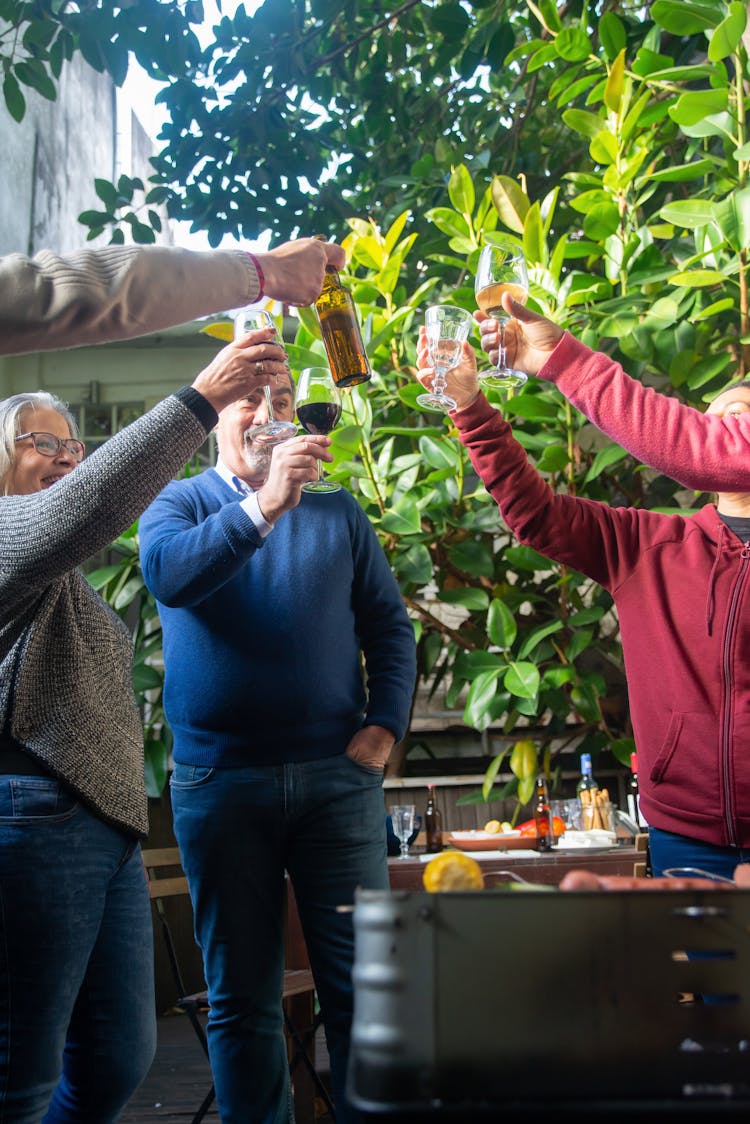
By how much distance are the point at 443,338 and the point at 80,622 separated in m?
0.71

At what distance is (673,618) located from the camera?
171cm

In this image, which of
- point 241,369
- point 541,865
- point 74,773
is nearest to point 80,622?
point 74,773

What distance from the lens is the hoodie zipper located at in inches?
60.7

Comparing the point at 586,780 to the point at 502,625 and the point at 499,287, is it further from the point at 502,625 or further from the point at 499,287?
the point at 499,287

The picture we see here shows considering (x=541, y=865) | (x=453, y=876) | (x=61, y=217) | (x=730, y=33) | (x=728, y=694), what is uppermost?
(x=61, y=217)

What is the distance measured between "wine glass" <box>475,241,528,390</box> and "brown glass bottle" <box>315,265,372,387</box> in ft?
0.91

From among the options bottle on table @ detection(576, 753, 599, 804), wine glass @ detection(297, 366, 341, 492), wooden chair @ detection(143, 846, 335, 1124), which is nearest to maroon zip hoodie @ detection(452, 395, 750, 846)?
wine glass @ detection(297, 366, 341, 492)

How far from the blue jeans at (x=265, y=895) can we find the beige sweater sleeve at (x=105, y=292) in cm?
77

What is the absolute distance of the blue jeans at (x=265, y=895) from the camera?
5.32 ft

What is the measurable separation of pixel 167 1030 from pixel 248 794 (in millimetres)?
3406

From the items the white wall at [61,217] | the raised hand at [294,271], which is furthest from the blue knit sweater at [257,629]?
the white wall at [61,217]

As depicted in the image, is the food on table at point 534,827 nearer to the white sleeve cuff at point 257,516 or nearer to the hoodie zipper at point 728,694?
the hoodie zipper at point 728,694

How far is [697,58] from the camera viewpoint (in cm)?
501

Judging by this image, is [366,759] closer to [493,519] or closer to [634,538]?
[634,538]
